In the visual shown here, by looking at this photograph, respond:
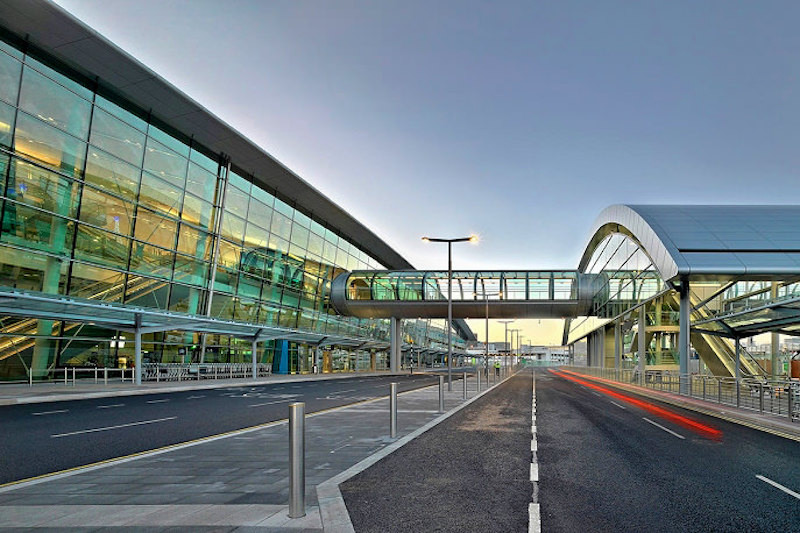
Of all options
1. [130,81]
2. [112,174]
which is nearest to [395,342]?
[112,174]

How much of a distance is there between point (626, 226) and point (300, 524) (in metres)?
37.6

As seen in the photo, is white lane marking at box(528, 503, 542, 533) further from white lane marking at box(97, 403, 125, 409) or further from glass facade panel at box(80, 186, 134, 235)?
glass facade panel at box(80, 186, 134, 235)

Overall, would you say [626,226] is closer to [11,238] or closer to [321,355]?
[321,355]

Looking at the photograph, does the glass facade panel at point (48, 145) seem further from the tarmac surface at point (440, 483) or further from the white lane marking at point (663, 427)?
the white lane marking at point (663, 427)

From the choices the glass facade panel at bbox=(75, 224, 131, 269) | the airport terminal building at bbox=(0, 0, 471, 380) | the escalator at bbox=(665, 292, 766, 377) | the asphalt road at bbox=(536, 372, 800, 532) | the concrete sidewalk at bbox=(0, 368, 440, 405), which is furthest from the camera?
the escalator at bbox=(665, 292, 766, 377)

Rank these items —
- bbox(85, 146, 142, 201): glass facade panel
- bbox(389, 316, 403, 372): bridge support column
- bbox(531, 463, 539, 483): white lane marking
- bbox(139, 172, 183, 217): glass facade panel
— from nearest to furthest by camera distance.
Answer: bbox(531, 463, 539, 483): white lane marking → bbox(85, 146, 142, 201): glass facade panel → bbox(139, 172, 183, 217): glass facade panel → bbox(389, 316, 403, 372): bridge support column

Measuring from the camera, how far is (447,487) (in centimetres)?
731

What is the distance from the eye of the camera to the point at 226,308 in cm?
3878

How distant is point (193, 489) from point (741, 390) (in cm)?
2023

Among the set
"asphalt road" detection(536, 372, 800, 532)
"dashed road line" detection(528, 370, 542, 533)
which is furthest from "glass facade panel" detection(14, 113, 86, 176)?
"dashed road line" detection(528, 370, 542, 533)

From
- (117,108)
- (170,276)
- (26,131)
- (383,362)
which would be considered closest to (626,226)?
Result: (170,276)

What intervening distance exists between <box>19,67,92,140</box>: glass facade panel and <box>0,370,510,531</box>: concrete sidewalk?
2106cm

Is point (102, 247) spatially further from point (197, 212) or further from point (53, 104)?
point (197, 212)

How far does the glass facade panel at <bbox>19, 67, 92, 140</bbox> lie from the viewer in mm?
24312
